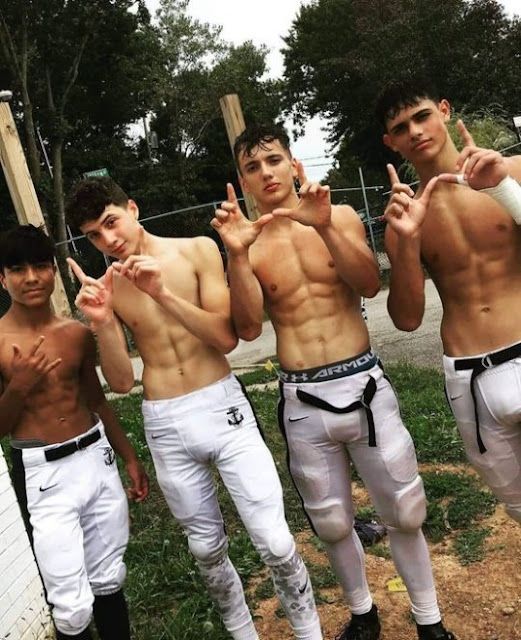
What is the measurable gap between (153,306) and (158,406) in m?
0.44

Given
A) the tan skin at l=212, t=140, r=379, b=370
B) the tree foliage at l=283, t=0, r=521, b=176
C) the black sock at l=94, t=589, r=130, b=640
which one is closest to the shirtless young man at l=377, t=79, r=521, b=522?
the tan skin at l=212, t=140, r=379, b=370

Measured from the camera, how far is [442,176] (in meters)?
2.55

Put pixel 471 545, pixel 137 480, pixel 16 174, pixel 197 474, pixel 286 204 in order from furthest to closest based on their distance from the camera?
pixel 16 174, pixel 471 545, pixel 137 480, pixel 286 204, pixel 197 474

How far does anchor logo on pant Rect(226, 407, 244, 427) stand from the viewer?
289 cm

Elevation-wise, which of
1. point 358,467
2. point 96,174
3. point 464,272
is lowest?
point 358,467

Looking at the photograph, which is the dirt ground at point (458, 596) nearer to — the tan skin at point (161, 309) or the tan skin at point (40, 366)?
the tan skin at point (161, 309)

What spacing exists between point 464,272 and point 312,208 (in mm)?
663

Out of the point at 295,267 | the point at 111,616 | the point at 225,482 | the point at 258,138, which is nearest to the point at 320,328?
the point at 295,267

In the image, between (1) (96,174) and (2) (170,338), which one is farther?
(1) (96,174)

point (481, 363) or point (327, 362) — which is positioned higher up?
point (327, 362)

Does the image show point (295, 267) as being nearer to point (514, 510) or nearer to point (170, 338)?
point (170, 338)

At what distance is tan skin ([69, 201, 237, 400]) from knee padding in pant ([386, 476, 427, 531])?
0.93 metres

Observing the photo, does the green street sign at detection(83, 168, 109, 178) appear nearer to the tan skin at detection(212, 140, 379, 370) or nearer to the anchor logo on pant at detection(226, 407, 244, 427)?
the tan skin at detection(212, 140, 379, 370)

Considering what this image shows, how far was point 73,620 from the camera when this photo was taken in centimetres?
251
